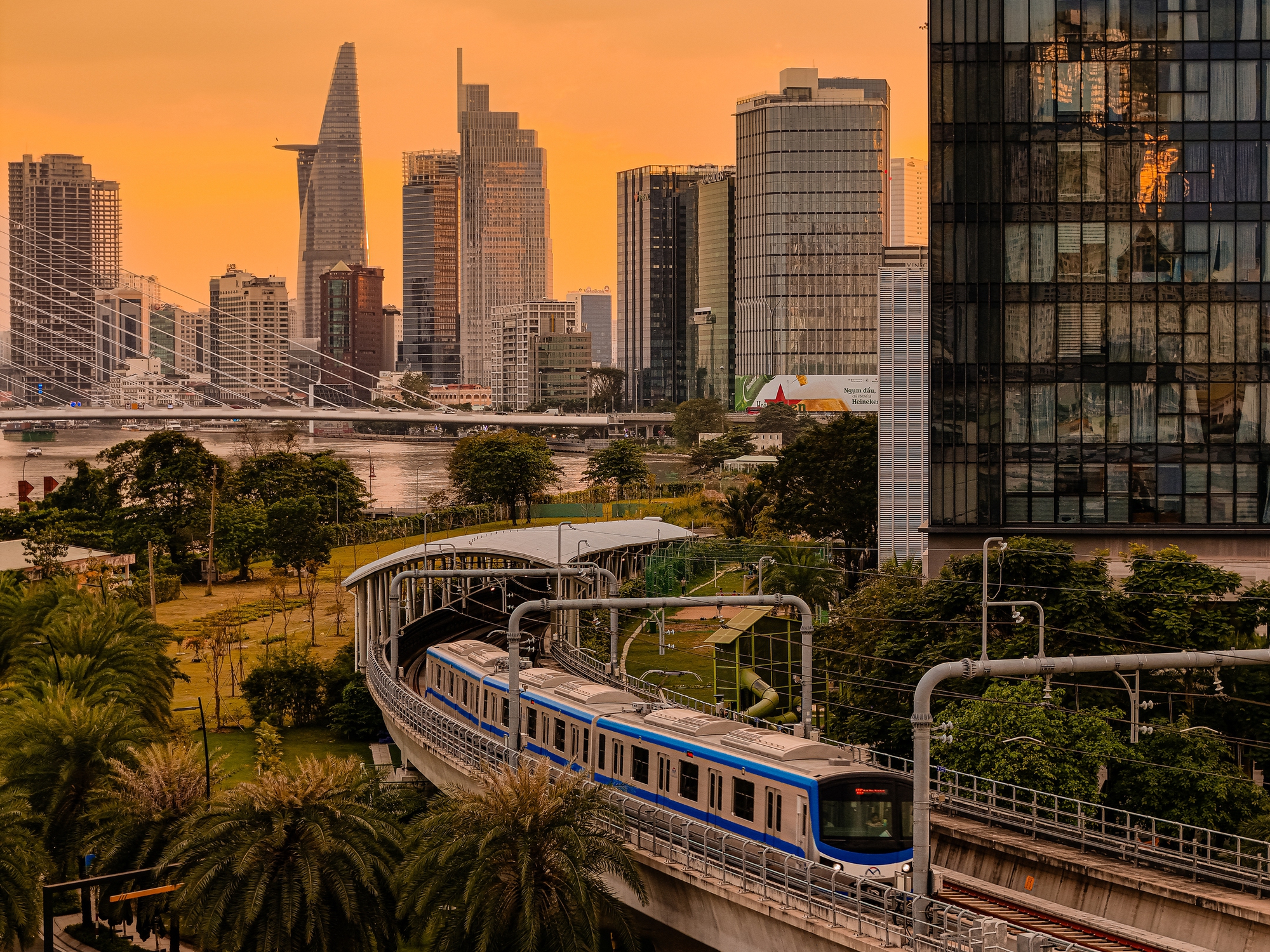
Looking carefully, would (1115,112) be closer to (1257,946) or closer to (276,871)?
(1257,946)

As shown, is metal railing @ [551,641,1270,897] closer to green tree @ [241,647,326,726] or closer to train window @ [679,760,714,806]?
train window @ [679,760,714,806]

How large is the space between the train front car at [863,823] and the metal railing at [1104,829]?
162 cm

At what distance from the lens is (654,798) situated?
26828 mm

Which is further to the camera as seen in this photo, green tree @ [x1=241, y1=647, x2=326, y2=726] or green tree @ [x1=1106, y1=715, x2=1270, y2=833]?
green tree @ [x1=241, y1=647, x2=326, y2=726]

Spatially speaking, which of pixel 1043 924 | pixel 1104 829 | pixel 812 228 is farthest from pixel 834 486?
pixel 812 228

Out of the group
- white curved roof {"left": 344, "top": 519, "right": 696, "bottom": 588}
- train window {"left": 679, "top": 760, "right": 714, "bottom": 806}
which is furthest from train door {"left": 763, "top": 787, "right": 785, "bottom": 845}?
white curved roof {"left": 344, "top": 519, "right": 696, "bottom": 588}

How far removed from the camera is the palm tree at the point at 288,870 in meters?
24.1

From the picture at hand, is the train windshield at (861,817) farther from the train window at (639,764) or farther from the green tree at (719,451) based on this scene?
the green tree at (719,451)

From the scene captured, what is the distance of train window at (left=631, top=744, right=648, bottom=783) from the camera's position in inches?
1067

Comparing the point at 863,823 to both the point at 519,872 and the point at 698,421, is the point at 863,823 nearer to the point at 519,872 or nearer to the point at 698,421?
the point at 519,872

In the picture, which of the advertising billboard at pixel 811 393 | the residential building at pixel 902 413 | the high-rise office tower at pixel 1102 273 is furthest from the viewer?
the advertising billboard at pixel 811 393

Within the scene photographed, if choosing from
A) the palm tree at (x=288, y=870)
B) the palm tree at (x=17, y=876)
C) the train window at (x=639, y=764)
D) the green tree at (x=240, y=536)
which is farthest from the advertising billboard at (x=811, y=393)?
the palm tree at (x=288, y=870)

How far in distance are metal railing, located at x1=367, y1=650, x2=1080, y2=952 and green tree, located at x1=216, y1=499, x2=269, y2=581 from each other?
5596cm

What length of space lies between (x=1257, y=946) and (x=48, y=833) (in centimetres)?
2357
